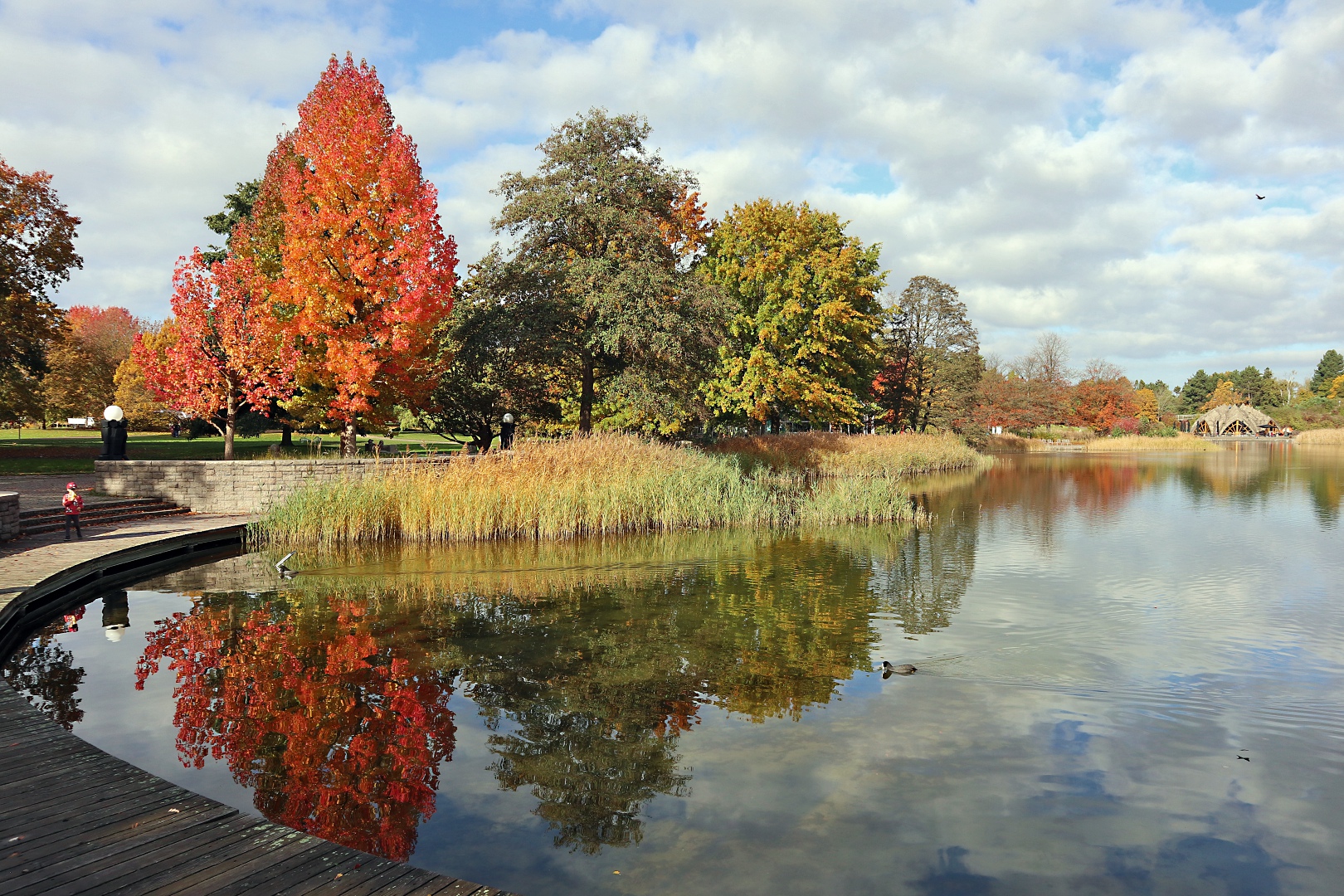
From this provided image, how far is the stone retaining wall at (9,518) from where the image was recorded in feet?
45.0

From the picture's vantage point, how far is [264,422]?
39500mm

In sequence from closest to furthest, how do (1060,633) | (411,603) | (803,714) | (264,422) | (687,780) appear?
(687,780) → (803,714) → (1060,633) → (411,603) → (264,422)

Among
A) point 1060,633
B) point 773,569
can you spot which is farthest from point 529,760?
point 773,569

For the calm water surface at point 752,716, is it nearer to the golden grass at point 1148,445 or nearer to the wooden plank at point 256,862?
the wooden plank at point 256,862

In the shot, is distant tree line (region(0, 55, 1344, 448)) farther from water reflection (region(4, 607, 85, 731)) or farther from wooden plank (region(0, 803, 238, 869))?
wooden plank (region(0, 803, 238, 869))

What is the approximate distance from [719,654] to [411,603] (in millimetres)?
4701

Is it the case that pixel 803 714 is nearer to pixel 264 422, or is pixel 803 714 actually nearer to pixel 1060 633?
pixel 1060 633

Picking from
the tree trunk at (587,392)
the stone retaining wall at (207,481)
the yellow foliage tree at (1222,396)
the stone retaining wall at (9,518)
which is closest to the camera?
the stone retaining wall at (9,518)

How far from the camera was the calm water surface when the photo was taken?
4988mm

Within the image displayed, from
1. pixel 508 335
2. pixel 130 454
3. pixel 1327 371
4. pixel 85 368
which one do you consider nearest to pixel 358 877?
pixel 508 335

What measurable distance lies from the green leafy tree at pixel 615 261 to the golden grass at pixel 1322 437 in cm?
7250

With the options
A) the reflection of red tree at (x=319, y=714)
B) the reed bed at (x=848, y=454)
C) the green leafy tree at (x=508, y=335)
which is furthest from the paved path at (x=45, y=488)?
the reed bed at (x=848, y=454)

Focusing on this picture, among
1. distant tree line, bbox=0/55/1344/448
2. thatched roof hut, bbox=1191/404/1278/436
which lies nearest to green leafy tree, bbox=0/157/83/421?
distant tree line, bbox=0/55/1344/448

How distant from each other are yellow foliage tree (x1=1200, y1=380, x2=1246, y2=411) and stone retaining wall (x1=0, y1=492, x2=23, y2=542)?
381 ft
